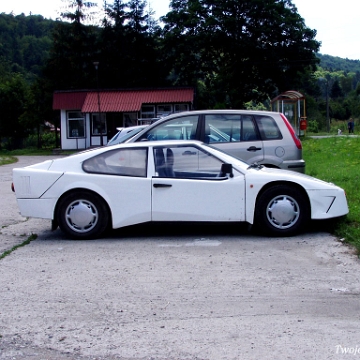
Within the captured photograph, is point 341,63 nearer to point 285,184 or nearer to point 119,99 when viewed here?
point 119,99

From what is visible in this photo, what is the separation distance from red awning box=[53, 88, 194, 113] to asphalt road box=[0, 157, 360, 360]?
31881mm

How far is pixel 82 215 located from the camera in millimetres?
7699

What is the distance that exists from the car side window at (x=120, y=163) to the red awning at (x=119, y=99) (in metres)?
31.0

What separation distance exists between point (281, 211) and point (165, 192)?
1530 mm

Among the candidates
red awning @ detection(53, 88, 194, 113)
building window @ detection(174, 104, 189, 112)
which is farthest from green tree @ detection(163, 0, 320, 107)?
red awning @ detection(53, 88, 194, 113)

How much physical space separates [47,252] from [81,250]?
41 cm

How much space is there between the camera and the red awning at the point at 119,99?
39156 millimetres

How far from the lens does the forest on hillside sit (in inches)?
1848

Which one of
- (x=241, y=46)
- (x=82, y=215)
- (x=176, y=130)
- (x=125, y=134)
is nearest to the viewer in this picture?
(x=82, y=215)

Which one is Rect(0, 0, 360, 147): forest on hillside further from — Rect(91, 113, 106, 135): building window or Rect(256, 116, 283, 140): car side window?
Rect(256, 116, 283, 140): car side window

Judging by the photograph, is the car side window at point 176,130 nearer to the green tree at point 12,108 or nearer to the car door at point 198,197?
the car door at point 198,197

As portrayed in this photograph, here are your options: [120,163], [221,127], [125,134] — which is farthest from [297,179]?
[125,134]

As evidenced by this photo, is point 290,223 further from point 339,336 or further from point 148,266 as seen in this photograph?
point 339,336

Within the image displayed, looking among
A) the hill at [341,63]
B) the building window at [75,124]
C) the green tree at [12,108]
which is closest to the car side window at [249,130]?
the building window at [75,124]
